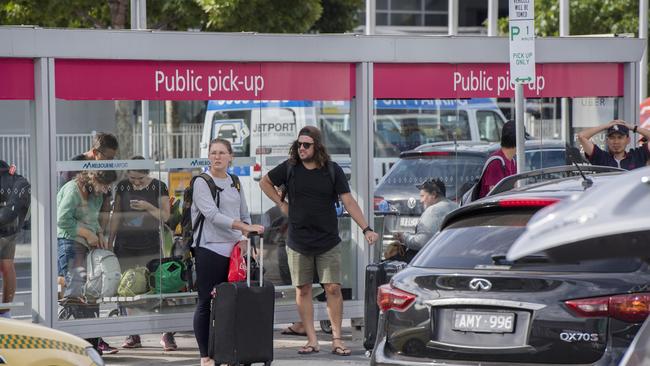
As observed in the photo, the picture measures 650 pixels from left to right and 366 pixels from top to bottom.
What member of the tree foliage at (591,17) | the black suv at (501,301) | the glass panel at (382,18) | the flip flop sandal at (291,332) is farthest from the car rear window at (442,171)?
the glass panel at (382,18)

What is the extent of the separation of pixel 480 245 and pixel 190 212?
366cm

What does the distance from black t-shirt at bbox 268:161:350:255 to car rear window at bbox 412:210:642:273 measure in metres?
3.10

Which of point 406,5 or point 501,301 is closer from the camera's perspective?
point 501,301

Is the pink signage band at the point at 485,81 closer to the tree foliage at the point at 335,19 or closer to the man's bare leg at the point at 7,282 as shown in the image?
the man's bare leg at the point at 7,282

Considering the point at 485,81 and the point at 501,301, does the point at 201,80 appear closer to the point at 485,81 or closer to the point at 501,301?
the point at 485,81

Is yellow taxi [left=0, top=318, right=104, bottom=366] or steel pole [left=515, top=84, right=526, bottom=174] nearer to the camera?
yellow taxi [left=0, top=318, right=104, bottom=366]

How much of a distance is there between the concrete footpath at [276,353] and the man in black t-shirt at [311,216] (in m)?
0.16

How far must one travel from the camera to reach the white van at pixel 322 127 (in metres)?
11.2

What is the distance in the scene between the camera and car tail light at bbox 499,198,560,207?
269 inches

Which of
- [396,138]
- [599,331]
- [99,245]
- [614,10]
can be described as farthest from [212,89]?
[614,10]

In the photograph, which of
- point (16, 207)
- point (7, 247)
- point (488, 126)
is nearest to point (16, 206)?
point (16, 207)

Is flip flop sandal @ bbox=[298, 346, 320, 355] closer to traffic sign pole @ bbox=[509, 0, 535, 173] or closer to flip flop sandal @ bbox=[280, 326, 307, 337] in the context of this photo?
flip flop sandal @ bbox=[280, 326, 307, 337]

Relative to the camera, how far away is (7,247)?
9.96 meters

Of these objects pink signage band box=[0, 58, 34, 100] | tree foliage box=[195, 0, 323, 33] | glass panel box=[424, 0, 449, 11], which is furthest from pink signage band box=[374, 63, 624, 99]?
glass panel box=[424, 0, 449, 11]
